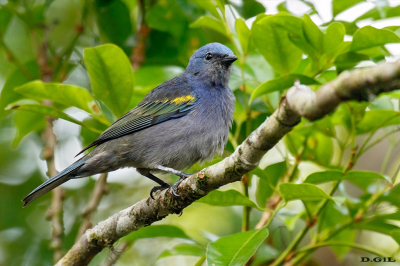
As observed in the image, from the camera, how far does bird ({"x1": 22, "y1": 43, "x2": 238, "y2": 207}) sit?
Answer: 14.4ft

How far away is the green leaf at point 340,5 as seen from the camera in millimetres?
4094

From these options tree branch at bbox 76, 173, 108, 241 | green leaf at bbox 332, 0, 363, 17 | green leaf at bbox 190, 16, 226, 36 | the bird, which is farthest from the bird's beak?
tree branch at bbox 76, 173, 108, 241

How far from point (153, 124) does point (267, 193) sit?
52.3 inches

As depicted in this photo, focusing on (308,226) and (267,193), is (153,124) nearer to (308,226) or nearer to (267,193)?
(267,193)

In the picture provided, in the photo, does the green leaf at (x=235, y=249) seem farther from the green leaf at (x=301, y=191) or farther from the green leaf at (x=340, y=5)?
the green leaf at (x=340, y=5)

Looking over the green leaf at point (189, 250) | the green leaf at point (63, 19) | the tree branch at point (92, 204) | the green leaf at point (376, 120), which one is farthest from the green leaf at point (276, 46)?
the green leaf at point (63, 19)

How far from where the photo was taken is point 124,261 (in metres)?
6.98

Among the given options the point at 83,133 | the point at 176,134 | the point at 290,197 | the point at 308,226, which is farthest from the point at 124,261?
the point at 290,197

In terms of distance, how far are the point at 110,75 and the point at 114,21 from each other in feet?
5.36

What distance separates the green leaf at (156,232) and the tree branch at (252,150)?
108 mm

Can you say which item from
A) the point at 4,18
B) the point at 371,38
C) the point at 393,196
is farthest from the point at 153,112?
the point at 393,196

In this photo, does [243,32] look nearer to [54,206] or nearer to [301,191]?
[301,191]

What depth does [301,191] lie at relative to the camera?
315cm

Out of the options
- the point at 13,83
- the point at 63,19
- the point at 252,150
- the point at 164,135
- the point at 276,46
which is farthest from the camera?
the point at 63,19
